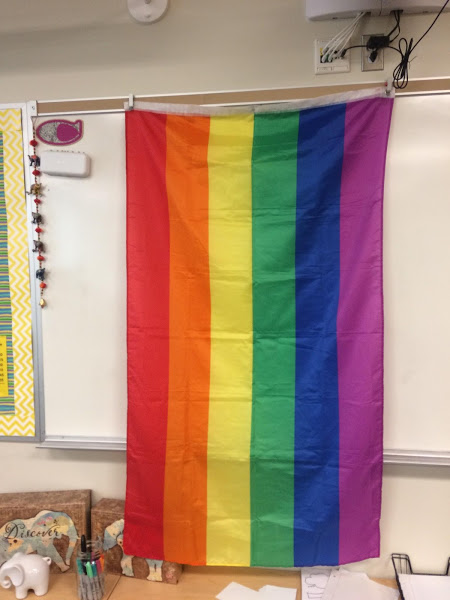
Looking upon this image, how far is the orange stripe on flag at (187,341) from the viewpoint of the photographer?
4.19 ft

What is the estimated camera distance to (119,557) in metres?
1.33

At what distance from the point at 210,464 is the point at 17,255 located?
941 mm

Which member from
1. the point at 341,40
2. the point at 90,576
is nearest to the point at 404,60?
the point at 341,40

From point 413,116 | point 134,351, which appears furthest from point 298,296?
point 413,116

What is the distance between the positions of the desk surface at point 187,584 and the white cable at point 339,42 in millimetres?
1635

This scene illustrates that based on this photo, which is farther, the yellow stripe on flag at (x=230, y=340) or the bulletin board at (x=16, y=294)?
the bulletin board at (x=16, y=294)

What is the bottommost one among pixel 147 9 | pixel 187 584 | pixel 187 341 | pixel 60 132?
pixel 187 584

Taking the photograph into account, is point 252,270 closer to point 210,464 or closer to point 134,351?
point 134,351

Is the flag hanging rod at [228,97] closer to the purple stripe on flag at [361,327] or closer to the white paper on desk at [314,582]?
the purple stripe on flag at [361,327]

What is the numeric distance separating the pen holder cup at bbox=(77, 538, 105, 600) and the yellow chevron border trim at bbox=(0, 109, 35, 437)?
0.44 m

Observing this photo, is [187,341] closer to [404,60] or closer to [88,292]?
[88,292]

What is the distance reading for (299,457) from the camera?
49.7 inches

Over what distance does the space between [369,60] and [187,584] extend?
1726 mm

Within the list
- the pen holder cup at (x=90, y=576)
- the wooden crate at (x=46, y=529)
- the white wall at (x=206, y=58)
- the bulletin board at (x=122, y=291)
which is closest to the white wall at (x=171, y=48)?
the white wall at (x=206, y=58)
